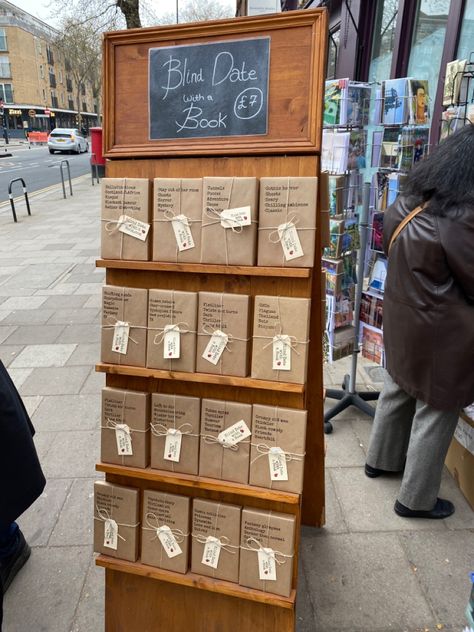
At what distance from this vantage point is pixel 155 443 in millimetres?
1825

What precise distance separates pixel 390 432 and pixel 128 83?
2259 millimetres

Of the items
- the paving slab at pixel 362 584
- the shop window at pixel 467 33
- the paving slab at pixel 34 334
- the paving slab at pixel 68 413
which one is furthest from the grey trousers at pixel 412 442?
the paving slab at pixel 34 334

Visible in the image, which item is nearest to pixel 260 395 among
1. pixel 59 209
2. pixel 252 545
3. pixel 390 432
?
pixel 252 545

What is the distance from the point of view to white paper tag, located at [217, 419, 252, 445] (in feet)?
5.64

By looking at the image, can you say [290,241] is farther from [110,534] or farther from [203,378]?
[110,534]

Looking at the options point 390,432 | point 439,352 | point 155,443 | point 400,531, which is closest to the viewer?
point 155,443

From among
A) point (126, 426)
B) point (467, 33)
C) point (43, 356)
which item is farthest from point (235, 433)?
point (467, 33)

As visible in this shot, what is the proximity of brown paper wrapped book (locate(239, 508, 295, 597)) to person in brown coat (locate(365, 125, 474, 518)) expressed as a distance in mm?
1037

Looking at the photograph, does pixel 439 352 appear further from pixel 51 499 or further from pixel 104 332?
pixel 51 499

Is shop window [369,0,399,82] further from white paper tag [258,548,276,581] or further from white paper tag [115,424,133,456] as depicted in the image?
white paper tag [258,548,276,581]

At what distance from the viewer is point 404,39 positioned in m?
5.60

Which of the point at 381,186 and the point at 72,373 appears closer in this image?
the point at 381,186

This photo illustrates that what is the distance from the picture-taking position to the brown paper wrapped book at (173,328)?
1697mm

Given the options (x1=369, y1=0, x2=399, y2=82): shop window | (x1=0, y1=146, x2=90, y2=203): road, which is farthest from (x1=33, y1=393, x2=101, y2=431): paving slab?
(x1=0, y1=146, x2=90, y2=203): road
